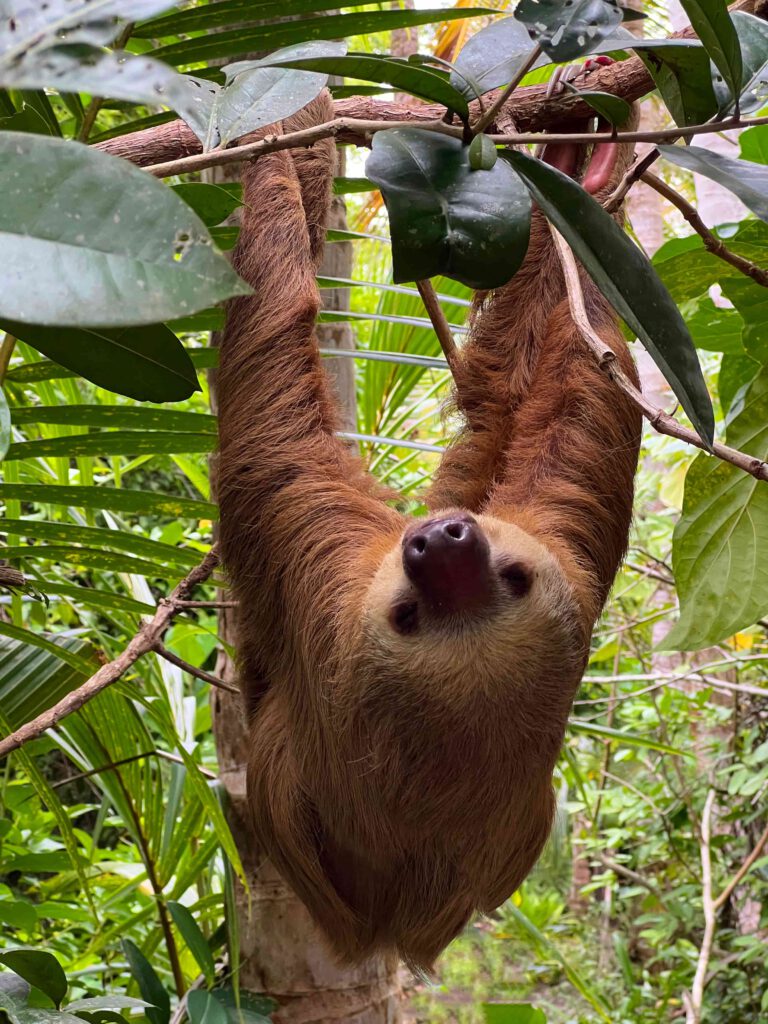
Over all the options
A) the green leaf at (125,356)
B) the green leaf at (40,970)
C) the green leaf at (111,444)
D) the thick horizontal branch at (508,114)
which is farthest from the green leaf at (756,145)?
the green leaf at (40,970)

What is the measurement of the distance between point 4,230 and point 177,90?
0.30 meters

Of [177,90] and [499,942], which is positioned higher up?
[177,90]

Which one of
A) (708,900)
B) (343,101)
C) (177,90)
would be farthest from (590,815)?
(177,90)

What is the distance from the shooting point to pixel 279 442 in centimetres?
332

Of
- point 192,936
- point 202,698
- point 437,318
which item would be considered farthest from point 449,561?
point 202,698

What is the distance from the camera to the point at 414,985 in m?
10.3

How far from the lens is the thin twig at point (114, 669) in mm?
2324

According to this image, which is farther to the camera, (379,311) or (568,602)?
(379,311)

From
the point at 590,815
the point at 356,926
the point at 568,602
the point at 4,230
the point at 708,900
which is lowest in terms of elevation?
the point at 590,815

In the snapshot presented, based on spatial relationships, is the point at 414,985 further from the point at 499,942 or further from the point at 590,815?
the point at 590,815

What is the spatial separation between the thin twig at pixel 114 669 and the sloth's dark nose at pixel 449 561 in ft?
2.55

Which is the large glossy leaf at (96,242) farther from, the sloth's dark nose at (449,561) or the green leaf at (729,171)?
the sloth's dark nose at (449,561)

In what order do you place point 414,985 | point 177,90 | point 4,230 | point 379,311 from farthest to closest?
point 414,985, point 379,311, point 177,90, point 4,230

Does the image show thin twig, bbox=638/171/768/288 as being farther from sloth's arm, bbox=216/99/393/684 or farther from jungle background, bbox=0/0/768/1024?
sloth's arm, bbox=216/99/393/684
